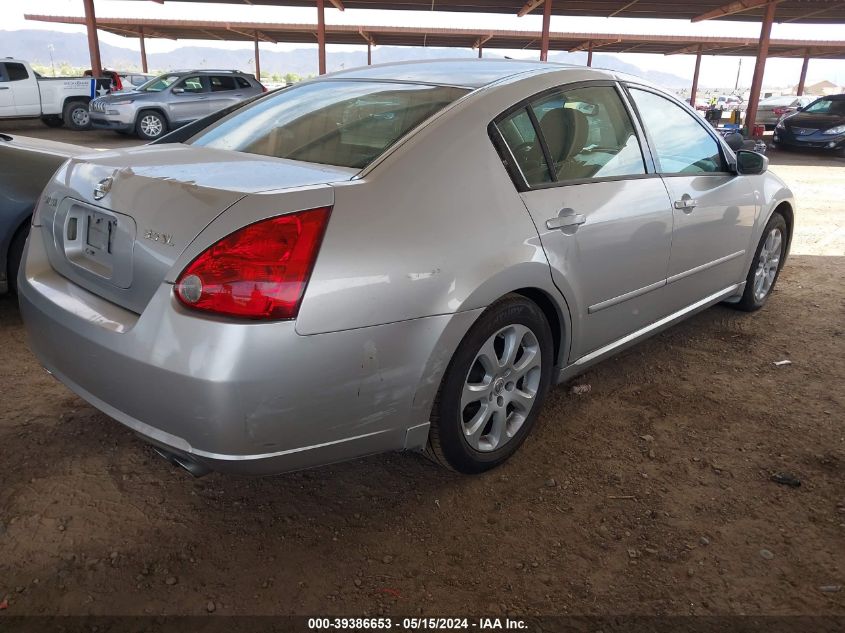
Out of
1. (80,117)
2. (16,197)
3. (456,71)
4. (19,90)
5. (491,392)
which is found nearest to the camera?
(491,392)

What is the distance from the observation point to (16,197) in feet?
12.8

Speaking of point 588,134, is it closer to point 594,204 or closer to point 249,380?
point 594,204

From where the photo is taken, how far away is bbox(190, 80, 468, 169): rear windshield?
233 centimetres

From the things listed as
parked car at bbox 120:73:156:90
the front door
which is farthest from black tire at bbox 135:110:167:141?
parked car at bbox 120:73:156:90

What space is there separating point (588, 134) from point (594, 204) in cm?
36

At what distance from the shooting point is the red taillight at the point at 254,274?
1.76 metres

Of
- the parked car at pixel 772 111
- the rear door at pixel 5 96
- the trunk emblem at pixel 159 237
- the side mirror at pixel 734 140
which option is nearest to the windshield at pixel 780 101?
the parked car at pixel 772 111

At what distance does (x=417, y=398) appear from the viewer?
2090 mm

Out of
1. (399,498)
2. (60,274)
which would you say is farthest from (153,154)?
(399,498)

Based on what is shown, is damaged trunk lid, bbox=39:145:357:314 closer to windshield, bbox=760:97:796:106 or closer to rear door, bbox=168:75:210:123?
rear door, bbox=168:75:210:123

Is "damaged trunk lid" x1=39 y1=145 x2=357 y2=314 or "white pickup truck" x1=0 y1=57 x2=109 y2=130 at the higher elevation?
"damaged trunk lid" x1=39 y1=145 x2=357 y2=314

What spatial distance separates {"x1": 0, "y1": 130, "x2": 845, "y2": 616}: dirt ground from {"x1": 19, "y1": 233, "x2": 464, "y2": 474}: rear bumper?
14.8 inches

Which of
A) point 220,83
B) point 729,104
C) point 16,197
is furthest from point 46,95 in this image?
point 729,104

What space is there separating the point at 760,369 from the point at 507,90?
7.43 ft
